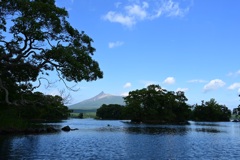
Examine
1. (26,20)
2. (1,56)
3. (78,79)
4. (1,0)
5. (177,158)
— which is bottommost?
(177,158)

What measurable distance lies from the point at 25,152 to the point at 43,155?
8.87 ft

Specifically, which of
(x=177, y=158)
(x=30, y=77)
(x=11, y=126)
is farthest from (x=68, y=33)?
(x=11, y=126)

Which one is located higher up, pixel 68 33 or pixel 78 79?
pixel 68 33

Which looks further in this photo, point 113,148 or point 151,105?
point 151,105

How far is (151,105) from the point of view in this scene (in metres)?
164

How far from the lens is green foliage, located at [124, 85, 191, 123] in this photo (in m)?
162

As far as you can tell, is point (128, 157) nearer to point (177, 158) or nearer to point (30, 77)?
point (177, 158)

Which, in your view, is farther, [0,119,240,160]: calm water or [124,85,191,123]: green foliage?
[124,85,191,123]: green foliage

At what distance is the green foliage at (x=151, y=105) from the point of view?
532 ft

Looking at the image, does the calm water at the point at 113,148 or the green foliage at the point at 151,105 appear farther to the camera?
the green foliage at the point at 151,105

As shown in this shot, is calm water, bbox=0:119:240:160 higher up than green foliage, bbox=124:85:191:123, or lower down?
lower down

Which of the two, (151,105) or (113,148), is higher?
(151,105)

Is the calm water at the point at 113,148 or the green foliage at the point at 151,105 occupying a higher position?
the green foliage at the point at 151,105

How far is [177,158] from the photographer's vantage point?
29.3 metres
